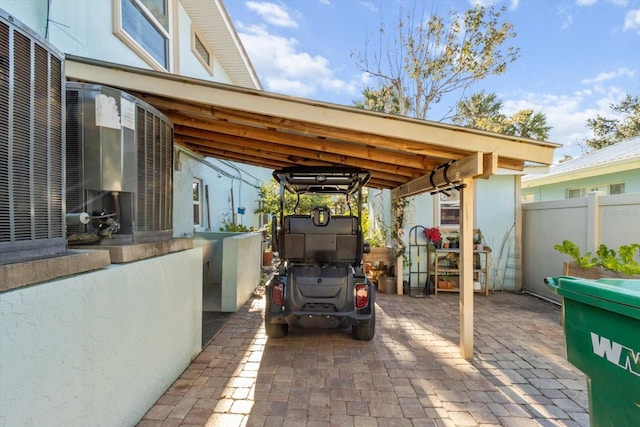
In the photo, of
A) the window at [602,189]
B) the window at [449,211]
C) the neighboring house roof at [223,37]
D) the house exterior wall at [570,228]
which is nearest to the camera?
the house exterior wall at [570,228]

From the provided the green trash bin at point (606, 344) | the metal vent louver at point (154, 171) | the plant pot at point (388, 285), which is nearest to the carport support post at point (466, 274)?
the green trash bin at point (606, 344)

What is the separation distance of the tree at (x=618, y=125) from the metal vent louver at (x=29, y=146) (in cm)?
2776

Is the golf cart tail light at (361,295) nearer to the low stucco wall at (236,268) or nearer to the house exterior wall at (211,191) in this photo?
the low stucco wall at (236,268)

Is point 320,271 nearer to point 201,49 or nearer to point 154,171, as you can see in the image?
point 154,171

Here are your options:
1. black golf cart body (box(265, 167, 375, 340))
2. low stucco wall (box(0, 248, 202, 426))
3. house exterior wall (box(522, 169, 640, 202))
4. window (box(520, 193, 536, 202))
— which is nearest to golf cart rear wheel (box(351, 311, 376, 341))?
black golf cart body (box(265, 167, 375, 340))

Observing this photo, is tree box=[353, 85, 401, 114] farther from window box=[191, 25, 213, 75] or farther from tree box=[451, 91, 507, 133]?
window box=[191, 25, 213, 75]

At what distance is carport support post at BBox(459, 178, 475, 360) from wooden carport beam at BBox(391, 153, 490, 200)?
0.54 ft

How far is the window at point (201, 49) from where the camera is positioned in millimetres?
7043

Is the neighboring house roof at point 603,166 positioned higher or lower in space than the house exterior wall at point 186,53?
lower

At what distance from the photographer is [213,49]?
8203mm

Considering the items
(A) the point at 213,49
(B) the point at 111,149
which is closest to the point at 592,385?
(B) the point at 111,149

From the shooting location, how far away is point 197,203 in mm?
7250

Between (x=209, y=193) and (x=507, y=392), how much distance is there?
272 inches

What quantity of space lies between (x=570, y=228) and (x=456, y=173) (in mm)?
3902
